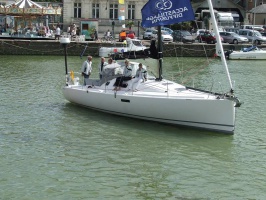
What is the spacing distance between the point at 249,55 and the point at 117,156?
36448mm

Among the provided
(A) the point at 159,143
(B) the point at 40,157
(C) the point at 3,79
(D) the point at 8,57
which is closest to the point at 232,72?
(C) the point at 3,79

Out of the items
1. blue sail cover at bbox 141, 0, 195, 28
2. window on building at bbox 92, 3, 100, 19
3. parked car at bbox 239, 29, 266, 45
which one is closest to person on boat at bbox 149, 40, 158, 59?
blue sail cover at bbox 141, 0, 195, 28

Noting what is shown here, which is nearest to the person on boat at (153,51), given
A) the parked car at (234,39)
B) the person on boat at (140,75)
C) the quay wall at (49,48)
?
the person on boat at (140,75)

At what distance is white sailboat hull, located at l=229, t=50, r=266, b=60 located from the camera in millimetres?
50219

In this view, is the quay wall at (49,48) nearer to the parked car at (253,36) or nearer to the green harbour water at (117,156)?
the parked car at (253,36)

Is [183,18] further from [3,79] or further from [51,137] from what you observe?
[3,79]

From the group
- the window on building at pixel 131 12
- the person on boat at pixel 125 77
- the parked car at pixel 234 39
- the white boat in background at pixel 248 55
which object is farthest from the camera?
the window on building at pixel 131 12

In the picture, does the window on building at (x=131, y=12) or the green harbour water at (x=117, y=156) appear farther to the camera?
the window on building at (x=131, y=12)

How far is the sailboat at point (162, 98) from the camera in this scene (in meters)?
18.5

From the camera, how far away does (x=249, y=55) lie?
5031 centimetres

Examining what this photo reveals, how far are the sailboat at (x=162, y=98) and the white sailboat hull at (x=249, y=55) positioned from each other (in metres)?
30.0

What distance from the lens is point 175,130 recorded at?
63.5 ft

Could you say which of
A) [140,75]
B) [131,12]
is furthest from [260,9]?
[140,75]

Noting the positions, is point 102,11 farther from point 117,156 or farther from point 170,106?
point 117,156
